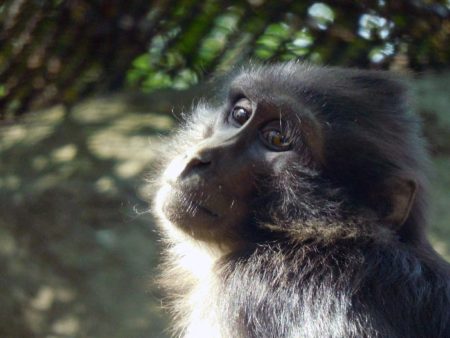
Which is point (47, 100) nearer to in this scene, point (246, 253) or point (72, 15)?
→ point (72, 15)

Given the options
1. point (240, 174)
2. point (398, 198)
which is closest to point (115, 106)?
point (240, 174)

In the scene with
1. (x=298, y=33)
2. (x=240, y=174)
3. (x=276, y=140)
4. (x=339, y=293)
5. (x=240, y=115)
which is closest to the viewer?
(x=339, y=293)

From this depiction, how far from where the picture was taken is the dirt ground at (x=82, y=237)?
6121mm

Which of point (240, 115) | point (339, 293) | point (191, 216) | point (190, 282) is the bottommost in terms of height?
point (190, 282)

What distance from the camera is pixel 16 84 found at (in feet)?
24.7

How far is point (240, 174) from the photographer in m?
3.76

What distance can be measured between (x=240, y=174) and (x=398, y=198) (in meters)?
0.65

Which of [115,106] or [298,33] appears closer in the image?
[298,33]

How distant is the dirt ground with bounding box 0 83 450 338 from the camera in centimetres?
612

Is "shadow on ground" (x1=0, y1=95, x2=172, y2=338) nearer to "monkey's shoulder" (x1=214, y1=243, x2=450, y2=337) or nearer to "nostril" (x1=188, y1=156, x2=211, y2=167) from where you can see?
"nostril" (x1=188, y1=156, x2=211, y2=167)

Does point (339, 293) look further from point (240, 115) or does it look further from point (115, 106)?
point (115, 106)

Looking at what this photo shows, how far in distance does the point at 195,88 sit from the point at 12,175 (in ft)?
5.65

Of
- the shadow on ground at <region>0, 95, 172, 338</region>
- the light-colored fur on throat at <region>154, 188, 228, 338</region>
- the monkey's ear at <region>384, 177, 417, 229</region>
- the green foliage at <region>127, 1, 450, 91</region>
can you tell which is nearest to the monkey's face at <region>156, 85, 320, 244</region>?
the light-colored fur on throat at <region>154, 188, 228, 338</region>

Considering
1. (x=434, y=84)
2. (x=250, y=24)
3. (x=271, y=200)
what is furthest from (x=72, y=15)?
(x=271, y=200)
